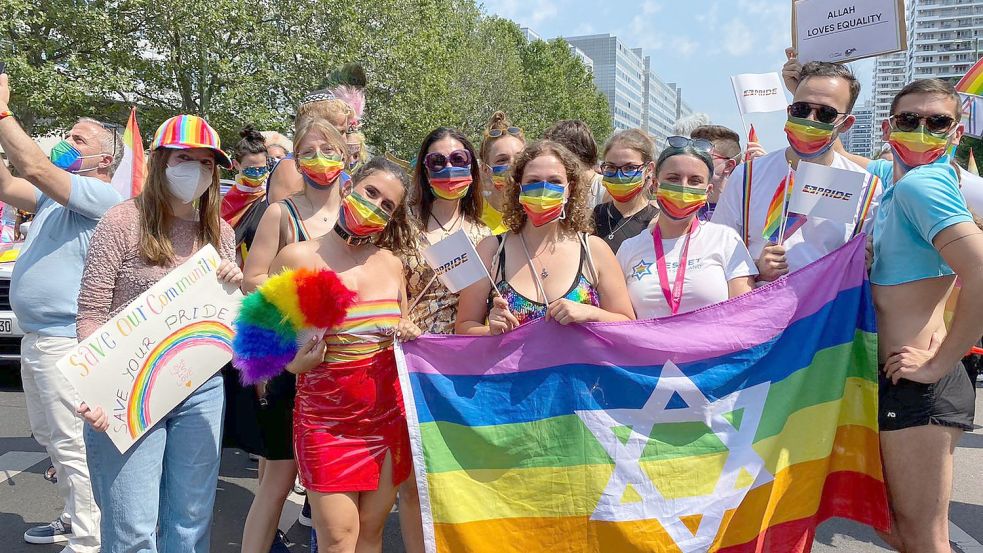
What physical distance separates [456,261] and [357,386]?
2.01 ft

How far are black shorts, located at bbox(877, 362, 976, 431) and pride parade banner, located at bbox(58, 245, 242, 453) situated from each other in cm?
253

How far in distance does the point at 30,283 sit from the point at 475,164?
241 cm

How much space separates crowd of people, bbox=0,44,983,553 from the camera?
255 cm

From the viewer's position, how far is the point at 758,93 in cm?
513

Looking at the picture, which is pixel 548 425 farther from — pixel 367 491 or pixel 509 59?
pixel 509 59

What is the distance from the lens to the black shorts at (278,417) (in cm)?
324

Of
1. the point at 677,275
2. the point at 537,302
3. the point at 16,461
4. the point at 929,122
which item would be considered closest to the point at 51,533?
the point at 16,461

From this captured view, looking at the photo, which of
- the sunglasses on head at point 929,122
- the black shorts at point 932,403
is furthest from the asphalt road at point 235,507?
the sunglasses on head at point 929,122

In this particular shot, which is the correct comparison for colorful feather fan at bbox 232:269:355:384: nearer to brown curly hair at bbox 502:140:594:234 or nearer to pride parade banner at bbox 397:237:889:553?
pride parade banner at bbox 397:237:889:553

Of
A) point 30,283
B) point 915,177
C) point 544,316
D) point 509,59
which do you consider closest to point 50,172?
point 30,283

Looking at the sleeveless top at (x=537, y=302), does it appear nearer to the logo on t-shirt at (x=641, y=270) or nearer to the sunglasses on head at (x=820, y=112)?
the logo on t-shirt at (x=641, y=270)

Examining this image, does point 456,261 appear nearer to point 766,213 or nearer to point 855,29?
point 766,213

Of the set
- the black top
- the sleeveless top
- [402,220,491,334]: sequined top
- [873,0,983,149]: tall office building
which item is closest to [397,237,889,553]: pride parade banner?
the sleeveless top

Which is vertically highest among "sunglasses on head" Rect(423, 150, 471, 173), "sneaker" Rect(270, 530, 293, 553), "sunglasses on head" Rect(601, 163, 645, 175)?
"sunglasses on head" Rect(423, 150, 471, 173)
